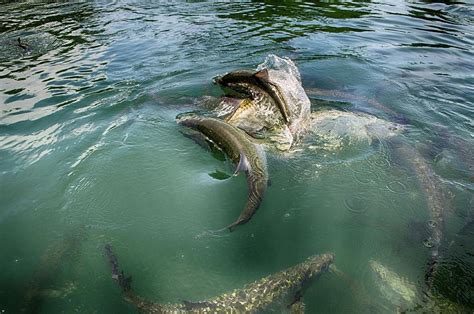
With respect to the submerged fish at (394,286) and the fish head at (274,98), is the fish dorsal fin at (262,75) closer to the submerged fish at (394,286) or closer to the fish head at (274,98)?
the fish head at (274,98)

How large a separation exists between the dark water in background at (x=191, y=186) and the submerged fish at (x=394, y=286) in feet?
0.26

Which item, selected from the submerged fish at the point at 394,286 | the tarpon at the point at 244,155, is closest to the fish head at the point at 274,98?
the tarpon at the point at 244,155

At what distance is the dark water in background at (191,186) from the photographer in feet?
13.5

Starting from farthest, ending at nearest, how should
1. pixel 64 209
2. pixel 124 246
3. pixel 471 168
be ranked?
pixel 471 168, pixel 64 209, pixel 124 246

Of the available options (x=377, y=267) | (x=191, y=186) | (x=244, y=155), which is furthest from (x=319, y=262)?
(x=191, y=186)

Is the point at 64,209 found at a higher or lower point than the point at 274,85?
lower

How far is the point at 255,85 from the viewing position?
7027mm

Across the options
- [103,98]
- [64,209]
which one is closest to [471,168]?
[64,209]

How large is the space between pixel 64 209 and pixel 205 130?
2.44 m

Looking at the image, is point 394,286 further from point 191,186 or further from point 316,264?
point 191,186

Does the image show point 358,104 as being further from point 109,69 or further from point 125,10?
point 125,10

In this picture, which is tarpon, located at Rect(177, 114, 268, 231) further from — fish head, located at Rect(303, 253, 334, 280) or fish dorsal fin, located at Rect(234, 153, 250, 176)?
fish head, located at Rect(303, 253, 334, 280)

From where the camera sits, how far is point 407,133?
6.55 meters

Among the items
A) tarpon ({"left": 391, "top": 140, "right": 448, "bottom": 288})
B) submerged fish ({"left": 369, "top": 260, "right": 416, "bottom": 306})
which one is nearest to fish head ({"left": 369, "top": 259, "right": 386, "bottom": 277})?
submerged fish ({"left": 369, "top": 260, "right": 416, "bottom": 306})
